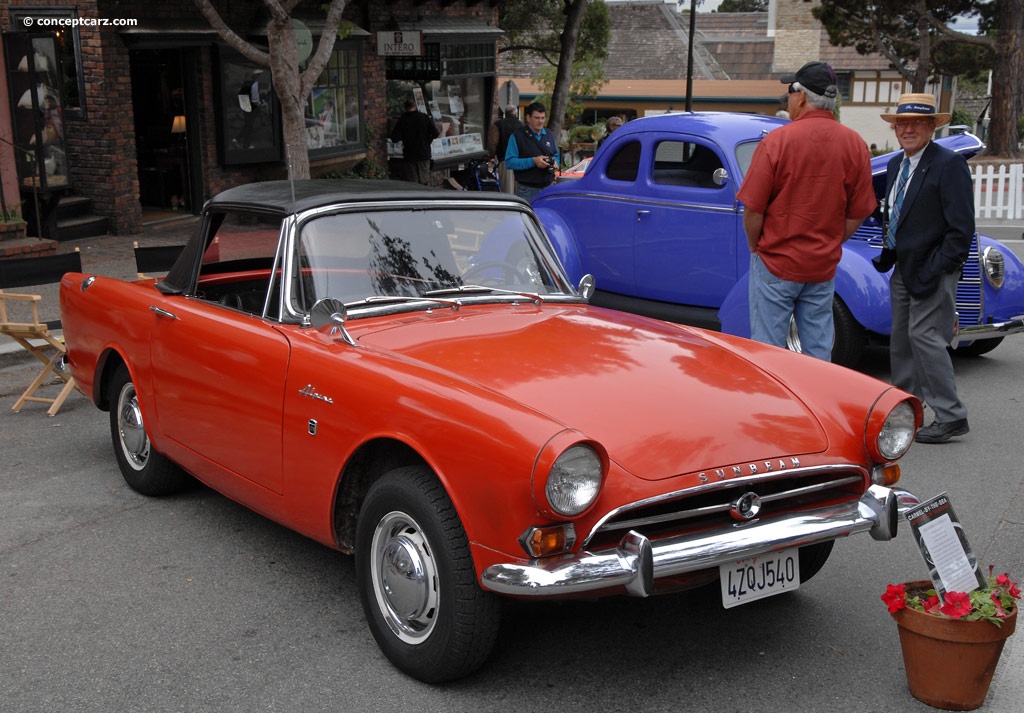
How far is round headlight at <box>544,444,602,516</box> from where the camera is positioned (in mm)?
3195

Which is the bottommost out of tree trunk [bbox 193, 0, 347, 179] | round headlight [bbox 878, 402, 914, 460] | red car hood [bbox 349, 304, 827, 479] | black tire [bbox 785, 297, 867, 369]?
black tire [bbox 785, 297, 867, 369]

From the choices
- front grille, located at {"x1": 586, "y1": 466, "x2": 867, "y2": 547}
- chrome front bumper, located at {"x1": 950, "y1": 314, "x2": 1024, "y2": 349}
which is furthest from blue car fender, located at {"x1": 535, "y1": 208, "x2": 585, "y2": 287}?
front grille, located at {"x1": 586, "y1": 466, "x2": 867, "y2": 547}

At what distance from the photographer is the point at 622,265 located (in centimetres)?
888

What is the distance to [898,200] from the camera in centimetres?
638

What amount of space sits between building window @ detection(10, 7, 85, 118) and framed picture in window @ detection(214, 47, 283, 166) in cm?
226

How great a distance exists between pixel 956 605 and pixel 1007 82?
25962mm

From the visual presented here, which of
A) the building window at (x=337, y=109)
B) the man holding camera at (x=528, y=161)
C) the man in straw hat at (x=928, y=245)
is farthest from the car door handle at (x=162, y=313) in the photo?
the building window at (x=337, y=109)

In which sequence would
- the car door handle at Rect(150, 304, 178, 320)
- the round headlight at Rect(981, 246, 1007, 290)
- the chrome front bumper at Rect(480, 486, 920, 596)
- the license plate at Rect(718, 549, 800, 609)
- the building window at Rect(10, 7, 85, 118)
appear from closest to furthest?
the chrome front bumper at Rect(480, 486, 920, 596)
the license plate at Rect(718, 549, 800, 609)
the car door handle at Rect(150, 304, 178, 320)
the round headlight at Rect(981, 246, 1007, 290)
the building window at Rect(10, 7, 85, 118)

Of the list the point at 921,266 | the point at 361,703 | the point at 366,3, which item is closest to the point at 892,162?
the point at 921,266

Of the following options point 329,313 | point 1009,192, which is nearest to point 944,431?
point 329,313

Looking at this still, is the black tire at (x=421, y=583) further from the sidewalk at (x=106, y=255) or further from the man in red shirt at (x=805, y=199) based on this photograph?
the sidewalk at (x=106, y=255)

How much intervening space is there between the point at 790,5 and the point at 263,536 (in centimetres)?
5188

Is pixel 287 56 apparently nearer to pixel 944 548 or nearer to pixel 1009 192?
pixel 944 548

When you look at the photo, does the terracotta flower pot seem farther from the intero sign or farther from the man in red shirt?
the intero sign
